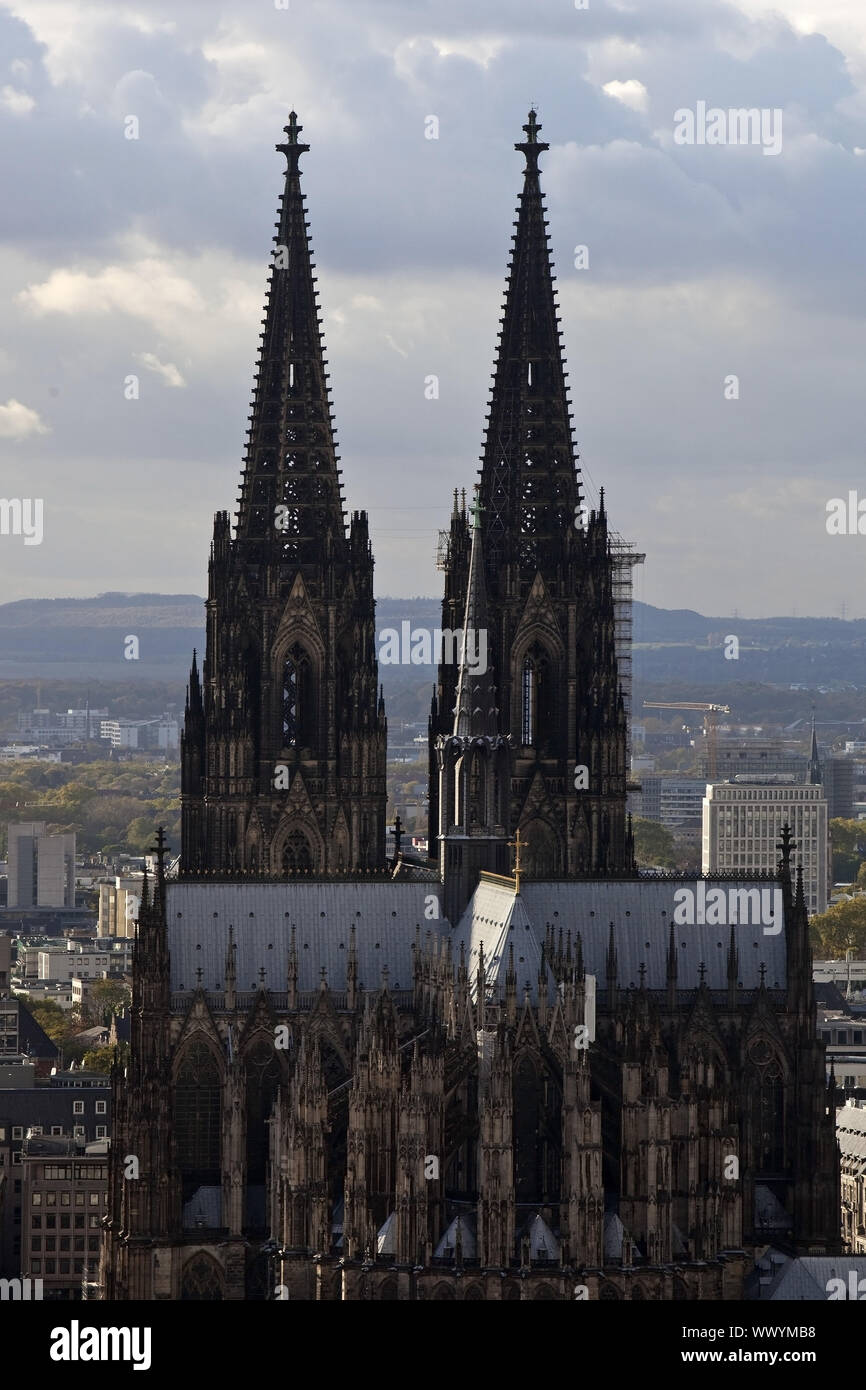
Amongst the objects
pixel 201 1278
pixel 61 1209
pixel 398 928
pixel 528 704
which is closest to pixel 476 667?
pixel 398 928

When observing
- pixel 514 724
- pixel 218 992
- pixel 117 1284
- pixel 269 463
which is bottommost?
pixel 117 1284

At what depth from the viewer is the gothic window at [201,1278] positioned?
4582 inches

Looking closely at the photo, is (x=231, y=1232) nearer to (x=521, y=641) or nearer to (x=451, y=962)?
(x=451, y=962)

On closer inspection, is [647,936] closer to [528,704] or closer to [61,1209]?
[528,704]

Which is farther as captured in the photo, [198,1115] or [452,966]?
[198,1115]

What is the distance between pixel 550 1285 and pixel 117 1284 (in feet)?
59.8

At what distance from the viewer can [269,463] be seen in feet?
461

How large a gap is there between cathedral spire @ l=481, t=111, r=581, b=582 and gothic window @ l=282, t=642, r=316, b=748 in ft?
26.6

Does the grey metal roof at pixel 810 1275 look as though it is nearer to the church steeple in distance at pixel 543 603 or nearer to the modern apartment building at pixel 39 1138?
the church steeple in distance at pixel 543 603

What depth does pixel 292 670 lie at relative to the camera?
140 metres

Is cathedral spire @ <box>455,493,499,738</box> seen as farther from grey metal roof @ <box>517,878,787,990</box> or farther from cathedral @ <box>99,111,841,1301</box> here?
grey metal roof @ <box>517,878,787,990</box>

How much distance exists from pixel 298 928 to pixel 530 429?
2809 centimetres

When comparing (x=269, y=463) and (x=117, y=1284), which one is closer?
(x=117, y=1284)
